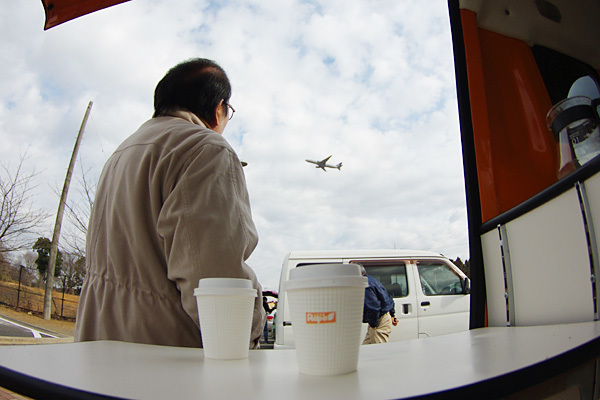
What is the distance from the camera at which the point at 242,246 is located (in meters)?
1.20

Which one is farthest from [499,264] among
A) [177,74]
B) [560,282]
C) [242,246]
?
[177,74]

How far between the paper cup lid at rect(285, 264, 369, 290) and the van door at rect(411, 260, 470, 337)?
20.6ft

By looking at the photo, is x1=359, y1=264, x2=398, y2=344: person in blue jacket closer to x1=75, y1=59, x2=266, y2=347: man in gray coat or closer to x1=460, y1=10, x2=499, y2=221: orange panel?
x1=460, y1=10, x2=499, y2=221: orange panel

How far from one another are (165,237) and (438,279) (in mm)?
6366

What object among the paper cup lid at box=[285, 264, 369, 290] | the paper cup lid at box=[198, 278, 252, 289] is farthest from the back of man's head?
the paper cup lid at box=[285, 264, 369, 290]

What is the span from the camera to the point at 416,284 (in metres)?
6.57

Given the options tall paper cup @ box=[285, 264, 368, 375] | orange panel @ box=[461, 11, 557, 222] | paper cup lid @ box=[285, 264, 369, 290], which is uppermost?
orange panel @ box=[461, 11, 557, 222]

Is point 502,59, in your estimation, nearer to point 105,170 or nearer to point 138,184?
point 138,184

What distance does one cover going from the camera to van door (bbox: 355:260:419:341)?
618cm

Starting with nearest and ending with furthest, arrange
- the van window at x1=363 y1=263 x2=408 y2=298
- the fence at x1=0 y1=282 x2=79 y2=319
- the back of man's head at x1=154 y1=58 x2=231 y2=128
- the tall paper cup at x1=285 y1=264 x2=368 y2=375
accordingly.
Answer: the tall paper cup at x1=285 y1=264 x2=368 y2=375
the back of man's head at x1=154 y1=58 x2=231 y2=128
the van window at x1=363 y1=263 x2=408 y2=298
the fence at x1=0 y1=282 x2=79 y2=319

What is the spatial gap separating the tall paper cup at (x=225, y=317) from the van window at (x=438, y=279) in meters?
6.29

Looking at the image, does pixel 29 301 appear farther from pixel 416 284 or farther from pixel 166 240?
pixel 166 240

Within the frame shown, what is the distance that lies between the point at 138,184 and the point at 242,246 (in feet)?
1.41

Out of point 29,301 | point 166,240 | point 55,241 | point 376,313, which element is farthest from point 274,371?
point 29,301
